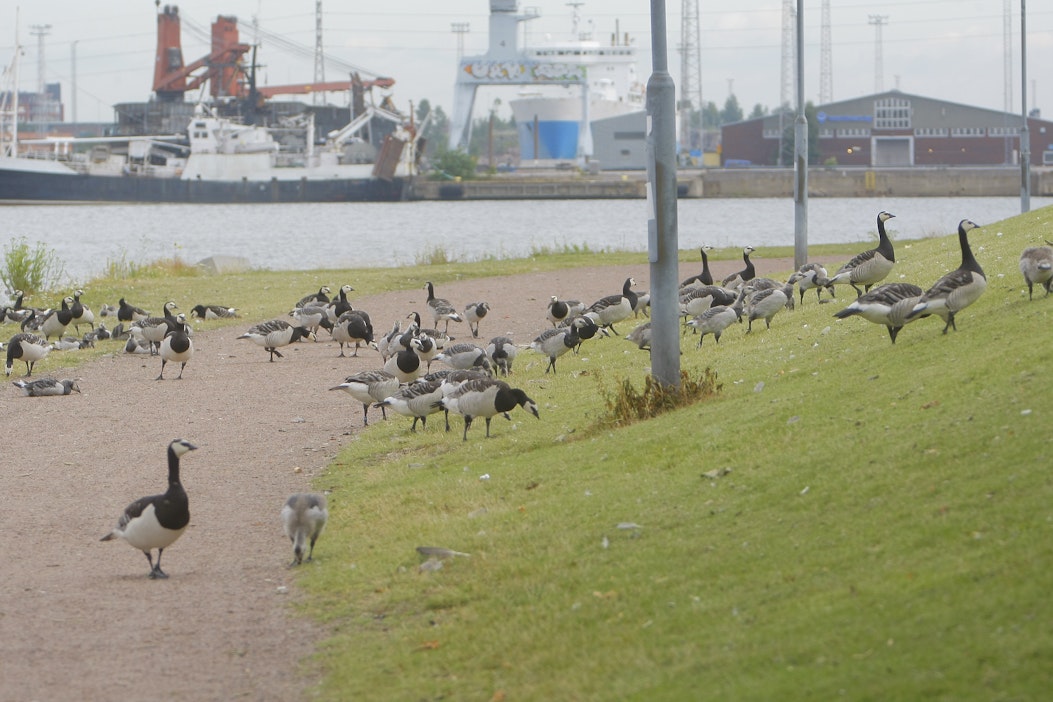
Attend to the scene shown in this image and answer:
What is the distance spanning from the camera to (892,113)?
137750 mm

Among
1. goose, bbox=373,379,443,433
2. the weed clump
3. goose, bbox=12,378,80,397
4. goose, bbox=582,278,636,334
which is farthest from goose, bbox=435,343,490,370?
goose, bbox=12,378,80,397

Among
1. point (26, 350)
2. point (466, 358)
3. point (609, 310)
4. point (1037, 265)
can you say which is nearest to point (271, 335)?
point (26, 350)

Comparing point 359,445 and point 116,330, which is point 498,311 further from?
point 359,445

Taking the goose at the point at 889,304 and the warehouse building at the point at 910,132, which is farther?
the warehouse building at the point at 910,132

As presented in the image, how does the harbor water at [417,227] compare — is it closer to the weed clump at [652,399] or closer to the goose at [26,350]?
the goose at [26,350]

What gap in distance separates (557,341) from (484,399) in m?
4.77

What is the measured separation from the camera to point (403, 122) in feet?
433

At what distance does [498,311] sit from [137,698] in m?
21.8

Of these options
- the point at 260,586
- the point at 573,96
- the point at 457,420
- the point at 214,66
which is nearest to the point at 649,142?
the point at 457,420

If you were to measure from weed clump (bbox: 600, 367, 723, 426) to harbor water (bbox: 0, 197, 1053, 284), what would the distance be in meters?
27.7

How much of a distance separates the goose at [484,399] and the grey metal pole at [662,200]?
1608 millimetres

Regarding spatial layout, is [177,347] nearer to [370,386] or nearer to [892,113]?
[370,386]

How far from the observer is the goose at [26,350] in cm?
2108

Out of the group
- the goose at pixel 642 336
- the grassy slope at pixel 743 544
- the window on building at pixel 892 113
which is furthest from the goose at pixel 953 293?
the window on building at pixel 892 113
